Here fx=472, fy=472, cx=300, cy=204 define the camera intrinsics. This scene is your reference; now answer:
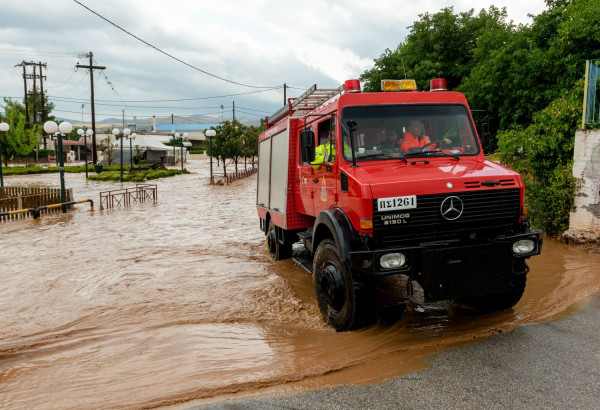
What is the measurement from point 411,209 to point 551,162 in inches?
272

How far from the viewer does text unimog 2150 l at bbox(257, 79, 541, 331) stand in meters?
4.50

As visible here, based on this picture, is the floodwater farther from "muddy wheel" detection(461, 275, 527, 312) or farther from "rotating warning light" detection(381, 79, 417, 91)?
"rotating warning light" detection(381, 79, 417, 91)

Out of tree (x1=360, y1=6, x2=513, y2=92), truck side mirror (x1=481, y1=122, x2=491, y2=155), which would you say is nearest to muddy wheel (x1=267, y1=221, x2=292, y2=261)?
truck side mirror (x1=481, y1=122, x2=491, y2=155)

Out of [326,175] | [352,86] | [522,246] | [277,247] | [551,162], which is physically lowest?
[277,247]

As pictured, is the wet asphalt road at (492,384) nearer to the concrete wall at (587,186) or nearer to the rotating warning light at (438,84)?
the rotating warning light at (438,84)

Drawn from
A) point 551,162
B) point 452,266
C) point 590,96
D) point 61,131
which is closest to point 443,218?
point 452,266

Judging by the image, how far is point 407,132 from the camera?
5.48m

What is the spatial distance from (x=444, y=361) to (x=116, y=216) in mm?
14578

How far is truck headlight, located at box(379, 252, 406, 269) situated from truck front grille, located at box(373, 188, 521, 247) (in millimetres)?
198

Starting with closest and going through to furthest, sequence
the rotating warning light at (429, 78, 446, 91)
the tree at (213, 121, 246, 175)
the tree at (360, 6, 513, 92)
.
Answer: the rotating warning light at (429, 78, 446, 91), the tree at (360, 6, 513, 92), the tree at (213, 121, 246, 175)

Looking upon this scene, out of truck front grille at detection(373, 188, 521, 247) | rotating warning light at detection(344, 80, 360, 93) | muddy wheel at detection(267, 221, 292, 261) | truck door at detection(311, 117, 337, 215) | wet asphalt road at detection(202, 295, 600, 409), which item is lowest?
wet asphalt road at detection(202, 295, 600, 409)

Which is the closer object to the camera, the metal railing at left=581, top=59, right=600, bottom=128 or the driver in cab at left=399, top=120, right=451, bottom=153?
the driver in cab at left=399, top=120, right=451, bottom=153

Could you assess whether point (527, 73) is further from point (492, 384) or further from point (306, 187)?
point (492, 384)

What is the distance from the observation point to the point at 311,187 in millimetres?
6469
